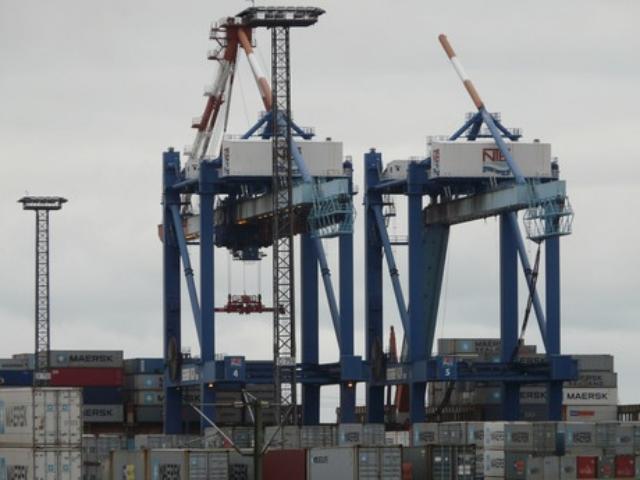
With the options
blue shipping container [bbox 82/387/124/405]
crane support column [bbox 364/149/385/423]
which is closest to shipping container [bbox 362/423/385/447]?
crane support column [bbox 364/149/385/423]

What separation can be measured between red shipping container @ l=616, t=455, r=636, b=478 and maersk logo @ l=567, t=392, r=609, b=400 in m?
36.9

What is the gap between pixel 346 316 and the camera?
458 feet

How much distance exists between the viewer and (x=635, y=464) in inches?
4218

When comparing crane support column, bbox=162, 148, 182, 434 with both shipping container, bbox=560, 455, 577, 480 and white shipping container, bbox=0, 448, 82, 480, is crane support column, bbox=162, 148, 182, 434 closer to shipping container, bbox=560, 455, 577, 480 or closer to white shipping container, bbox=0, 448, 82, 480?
shipping container, bbox=560, 455, 577, 480

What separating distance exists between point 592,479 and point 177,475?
2153 cm

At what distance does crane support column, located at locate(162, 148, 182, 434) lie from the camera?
477 feet

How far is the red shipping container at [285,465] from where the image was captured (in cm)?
9338

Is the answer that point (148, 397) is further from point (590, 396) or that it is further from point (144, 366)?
point (590, 396)

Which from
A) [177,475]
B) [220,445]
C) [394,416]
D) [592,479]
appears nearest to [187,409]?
[394,416]

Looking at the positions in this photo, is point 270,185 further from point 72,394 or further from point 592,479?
point 72,394

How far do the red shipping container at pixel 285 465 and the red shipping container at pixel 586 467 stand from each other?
16.8 metres

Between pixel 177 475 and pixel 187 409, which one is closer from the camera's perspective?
pixel 177 475

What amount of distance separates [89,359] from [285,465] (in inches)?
2233

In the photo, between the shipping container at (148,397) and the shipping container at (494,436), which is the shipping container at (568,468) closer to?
the shipping container at (494,436)
